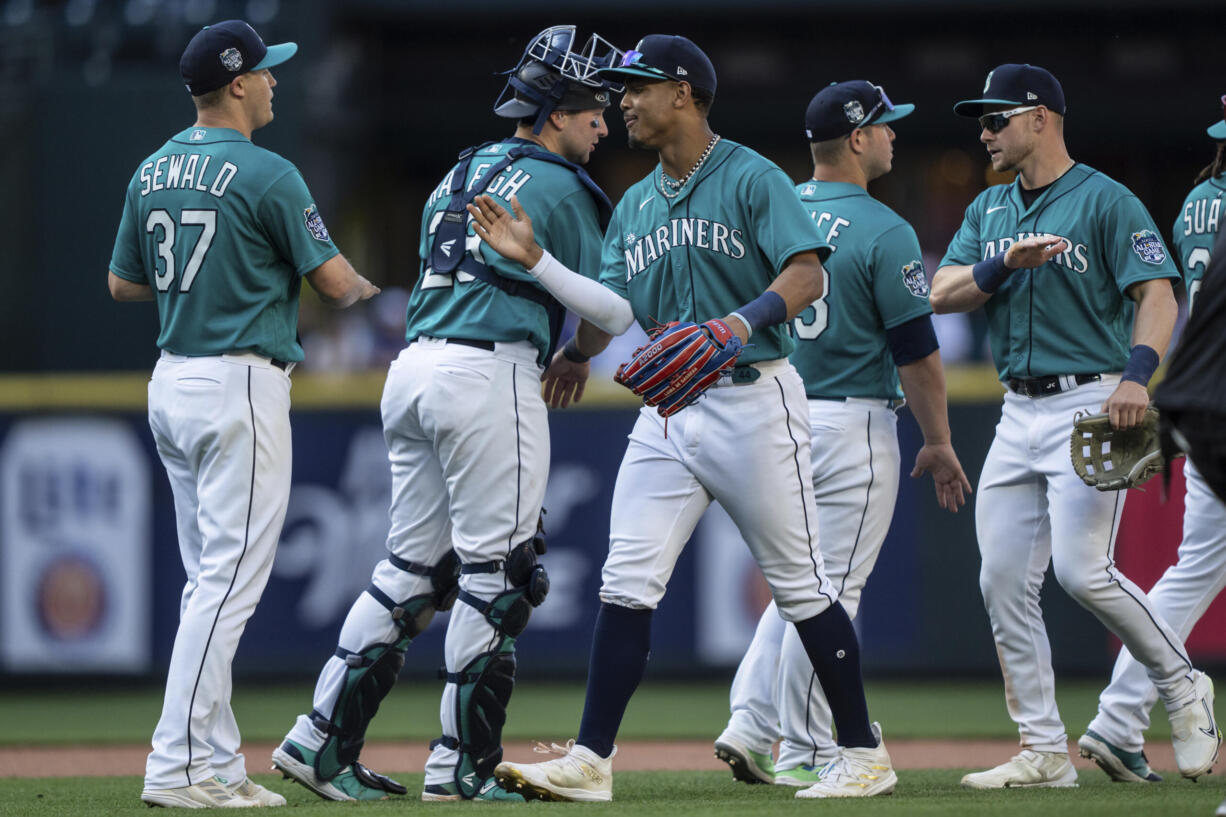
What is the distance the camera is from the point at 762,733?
5617 mm

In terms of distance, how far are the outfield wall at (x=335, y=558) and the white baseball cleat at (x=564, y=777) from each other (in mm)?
4648

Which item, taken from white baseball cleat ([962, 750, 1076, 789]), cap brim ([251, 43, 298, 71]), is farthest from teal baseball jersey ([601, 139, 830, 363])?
white baseball cleat ([962, 750, 1076, 789])

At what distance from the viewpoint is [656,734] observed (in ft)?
25.1

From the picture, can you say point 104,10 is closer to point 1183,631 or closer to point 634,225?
point 634,225

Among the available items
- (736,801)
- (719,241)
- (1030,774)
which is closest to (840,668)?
(736,801)

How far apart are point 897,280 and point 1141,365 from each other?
0.86 metres

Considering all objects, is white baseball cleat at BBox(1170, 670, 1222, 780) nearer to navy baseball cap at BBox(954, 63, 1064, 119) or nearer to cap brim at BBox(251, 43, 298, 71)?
navy baseball cap at BBox(954, 63, 1064, 119)

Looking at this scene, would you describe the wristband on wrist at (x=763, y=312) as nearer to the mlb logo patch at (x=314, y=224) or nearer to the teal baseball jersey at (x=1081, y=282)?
the teal baseball jersey at (x=1081, y=282)

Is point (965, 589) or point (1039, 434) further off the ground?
point (1039, 434)

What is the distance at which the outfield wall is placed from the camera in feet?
30.7

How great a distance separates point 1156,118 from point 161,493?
1168cm

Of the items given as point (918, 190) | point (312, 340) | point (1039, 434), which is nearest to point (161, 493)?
point (312, 340)

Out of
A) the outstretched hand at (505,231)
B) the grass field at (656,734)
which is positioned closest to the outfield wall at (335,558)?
the grass field at (656,734)

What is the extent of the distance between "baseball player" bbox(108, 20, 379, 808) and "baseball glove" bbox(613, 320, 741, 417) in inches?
44.2
